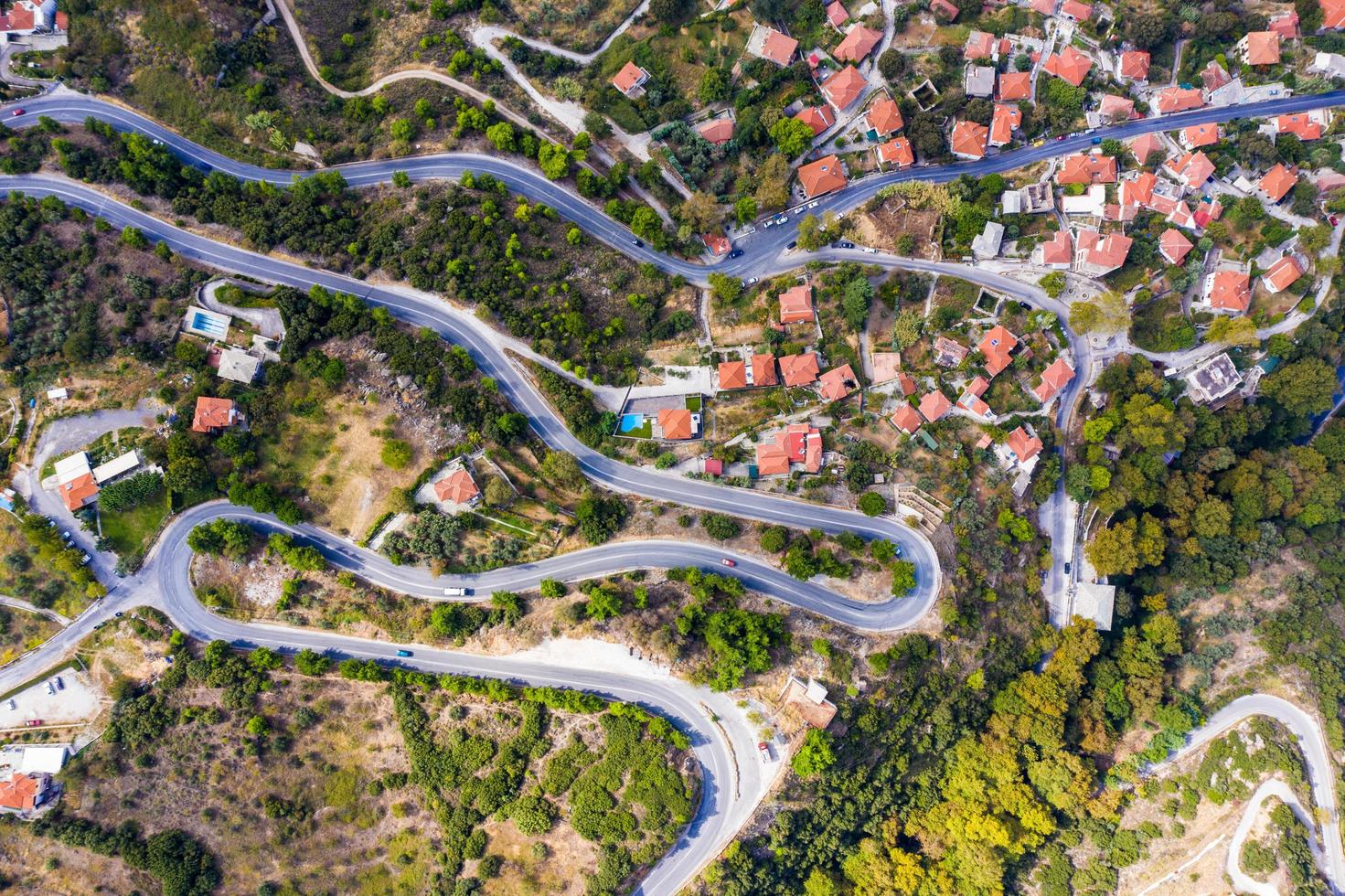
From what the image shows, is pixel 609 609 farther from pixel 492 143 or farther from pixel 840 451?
pixel 492 143

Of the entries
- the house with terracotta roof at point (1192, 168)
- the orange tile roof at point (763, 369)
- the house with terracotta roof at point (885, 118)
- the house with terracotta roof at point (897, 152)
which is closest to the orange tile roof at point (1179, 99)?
the house with terracotta roof at point (1192, 168)

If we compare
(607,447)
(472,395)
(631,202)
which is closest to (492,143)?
(631,202)

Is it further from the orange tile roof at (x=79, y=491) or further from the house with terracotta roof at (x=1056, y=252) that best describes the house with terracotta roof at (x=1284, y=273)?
the orange tile roof at (x=79, y=491)

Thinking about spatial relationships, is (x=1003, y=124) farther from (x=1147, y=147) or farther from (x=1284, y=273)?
(x=1284, y=273)

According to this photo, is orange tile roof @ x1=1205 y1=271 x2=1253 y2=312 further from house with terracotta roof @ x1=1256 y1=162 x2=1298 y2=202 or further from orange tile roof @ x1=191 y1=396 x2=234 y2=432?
orange tile roof @ x1=191 y1=396 x2=234 y2=432

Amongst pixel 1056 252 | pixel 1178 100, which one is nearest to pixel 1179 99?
pixel 1178 100
